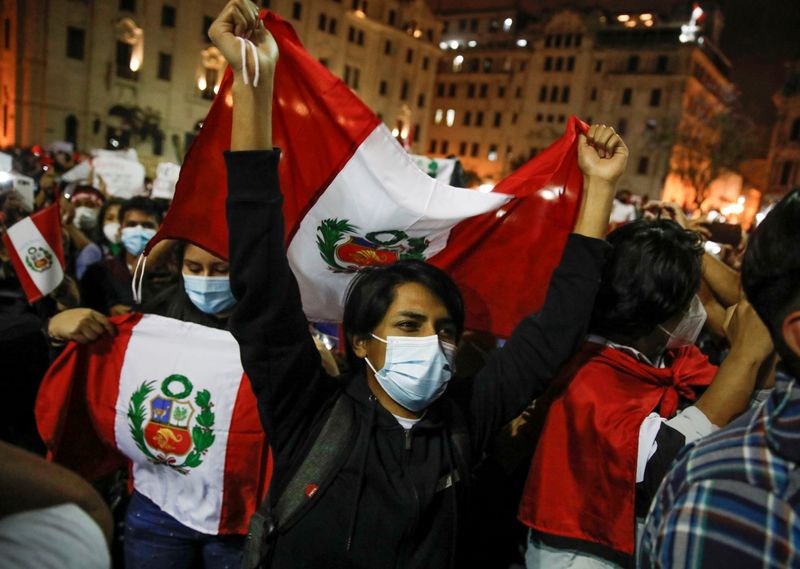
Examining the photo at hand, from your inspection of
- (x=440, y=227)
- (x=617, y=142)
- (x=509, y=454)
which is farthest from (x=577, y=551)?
(x=617, y=142)

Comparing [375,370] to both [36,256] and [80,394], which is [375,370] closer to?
[80,394]

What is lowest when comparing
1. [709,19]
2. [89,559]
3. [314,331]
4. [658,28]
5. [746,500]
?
[314,331]

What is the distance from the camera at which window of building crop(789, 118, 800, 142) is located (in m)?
51.3

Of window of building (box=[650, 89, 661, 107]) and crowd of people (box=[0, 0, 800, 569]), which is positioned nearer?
crowd of people (box=[0, 0, 800, 569])

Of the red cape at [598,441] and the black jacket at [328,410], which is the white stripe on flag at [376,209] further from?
the red cape at [598,441]

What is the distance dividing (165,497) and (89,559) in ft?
5.70

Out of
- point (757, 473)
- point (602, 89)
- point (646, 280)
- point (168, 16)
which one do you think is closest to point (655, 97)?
point (602, 89)

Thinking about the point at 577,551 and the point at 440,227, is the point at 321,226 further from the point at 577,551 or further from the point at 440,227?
the point at 577,551

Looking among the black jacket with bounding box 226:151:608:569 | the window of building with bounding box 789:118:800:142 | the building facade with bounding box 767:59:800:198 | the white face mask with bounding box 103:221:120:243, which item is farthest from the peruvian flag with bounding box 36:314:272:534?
the window of building with bounding box 789:118:800:142

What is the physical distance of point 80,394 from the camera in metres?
2.62

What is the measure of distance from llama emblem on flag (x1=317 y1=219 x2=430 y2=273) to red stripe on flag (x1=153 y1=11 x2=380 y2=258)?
149 mm

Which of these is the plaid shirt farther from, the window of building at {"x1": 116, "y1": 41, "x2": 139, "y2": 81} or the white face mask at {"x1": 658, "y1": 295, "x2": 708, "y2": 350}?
the window of building at {"x1": 116, "y1": 41, "x2": 139, "y2": 81}

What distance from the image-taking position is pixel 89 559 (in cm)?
91

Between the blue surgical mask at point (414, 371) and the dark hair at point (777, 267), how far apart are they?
1.02 metres
